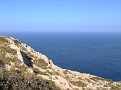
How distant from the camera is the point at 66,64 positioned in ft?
572

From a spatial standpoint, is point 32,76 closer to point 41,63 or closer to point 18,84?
point 18,84

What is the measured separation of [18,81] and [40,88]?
216cm

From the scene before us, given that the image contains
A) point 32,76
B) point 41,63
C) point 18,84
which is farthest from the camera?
point 41,63

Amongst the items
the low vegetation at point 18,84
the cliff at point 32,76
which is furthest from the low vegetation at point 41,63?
the low vegetation at point 18,84

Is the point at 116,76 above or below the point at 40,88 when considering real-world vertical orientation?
below

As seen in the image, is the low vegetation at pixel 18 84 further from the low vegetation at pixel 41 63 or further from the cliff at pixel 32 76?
the low vegetation at pixel 41 63

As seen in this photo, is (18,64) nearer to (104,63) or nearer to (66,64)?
(66,64)

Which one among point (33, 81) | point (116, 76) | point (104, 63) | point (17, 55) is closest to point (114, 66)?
point (104, 63)

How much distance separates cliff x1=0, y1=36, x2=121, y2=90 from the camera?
814 inches

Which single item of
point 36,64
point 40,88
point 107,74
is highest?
point 40,88

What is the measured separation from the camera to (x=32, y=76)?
27.5 metres

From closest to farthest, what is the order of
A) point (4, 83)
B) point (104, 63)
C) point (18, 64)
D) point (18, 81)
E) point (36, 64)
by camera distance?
1. point (4, 83)
2. point (18, 81)
3. point (18, 64)
4. point (36, 64)
5. point (104, 63)

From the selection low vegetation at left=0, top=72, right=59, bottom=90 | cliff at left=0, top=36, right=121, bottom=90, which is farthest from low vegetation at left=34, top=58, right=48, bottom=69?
low vegetation at left=0, top=72, right=59, bottom=90

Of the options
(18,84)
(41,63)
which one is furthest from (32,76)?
(41,63)
